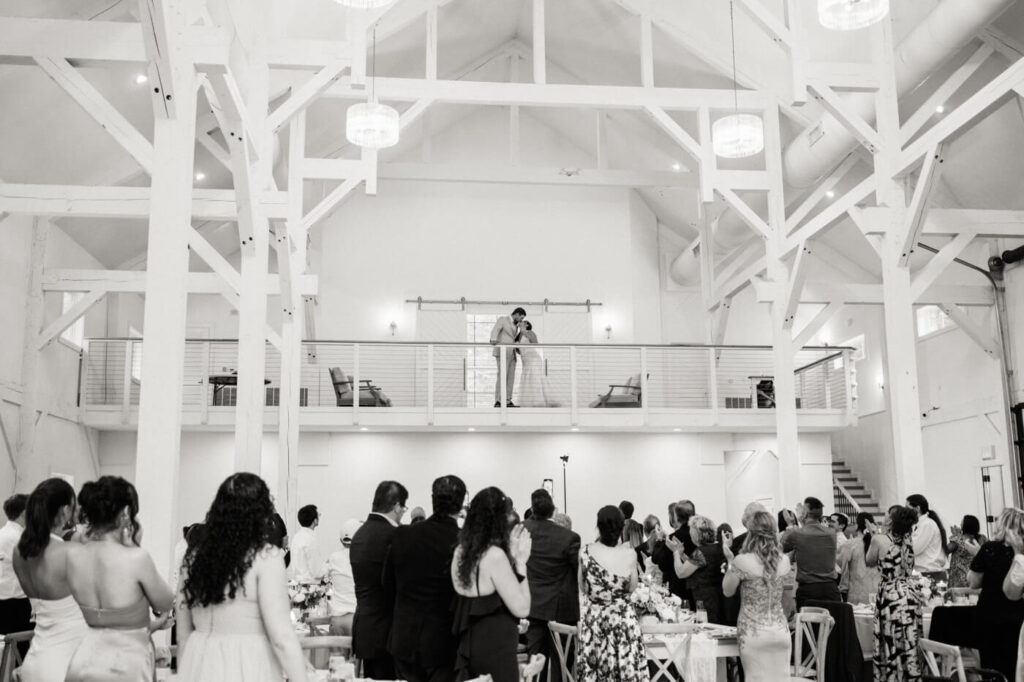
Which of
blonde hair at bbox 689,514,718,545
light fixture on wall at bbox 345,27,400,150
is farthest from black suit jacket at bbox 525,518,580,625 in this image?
light fixture on wall at bbox 345,27,400,150

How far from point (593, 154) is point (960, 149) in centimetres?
821

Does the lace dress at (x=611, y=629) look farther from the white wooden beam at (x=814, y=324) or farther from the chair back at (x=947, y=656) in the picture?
the white wooden beam at (x=814, y=324)

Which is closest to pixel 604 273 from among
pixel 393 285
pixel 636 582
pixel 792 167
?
pixel 393 285

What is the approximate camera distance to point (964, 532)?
8.84 m

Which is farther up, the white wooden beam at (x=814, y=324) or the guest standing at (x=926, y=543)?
the white wooden beam at (x=814, y=324)

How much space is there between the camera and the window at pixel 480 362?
59.9ft

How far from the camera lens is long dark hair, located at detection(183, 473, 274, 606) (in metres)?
3.44

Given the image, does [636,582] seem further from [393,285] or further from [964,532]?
[393,285]

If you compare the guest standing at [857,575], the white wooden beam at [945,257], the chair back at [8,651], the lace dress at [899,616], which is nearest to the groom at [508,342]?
the white wooden beam at [945,257]

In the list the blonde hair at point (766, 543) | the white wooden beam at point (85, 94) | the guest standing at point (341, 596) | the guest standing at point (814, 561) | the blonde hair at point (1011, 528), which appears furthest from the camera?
the guest standing at point (814, 561)

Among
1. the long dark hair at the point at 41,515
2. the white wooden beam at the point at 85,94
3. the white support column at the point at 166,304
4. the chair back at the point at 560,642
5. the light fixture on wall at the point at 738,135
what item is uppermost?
the light fixture on wall at the point at 738,135

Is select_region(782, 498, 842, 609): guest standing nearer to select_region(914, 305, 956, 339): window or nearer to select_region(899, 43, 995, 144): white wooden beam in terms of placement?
select_region(899, 43, 995, 144): white wooden beam

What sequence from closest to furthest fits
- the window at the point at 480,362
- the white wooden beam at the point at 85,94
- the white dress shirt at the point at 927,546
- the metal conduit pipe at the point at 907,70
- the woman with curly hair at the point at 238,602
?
1. the woman with curly hair at the point at 238,602
2. the white wooden beam at the point at 85,94
3. the white dress shirt at the point at 927,546
4. the metal conduit pipe at the point at 907,70
5. the window at the point at 480,362

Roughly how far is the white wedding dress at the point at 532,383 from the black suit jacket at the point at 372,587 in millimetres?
10692
